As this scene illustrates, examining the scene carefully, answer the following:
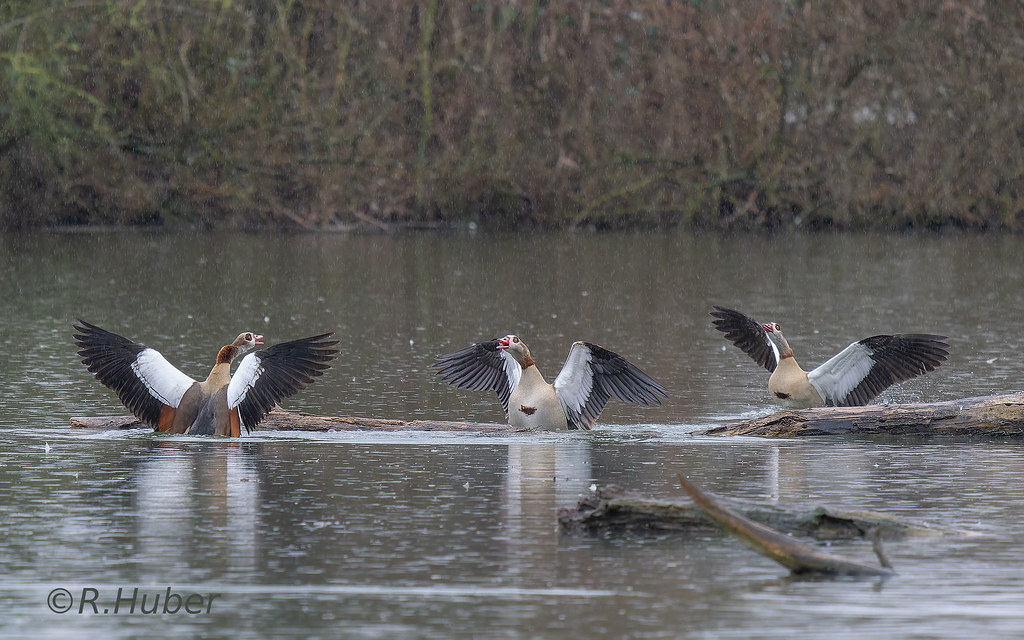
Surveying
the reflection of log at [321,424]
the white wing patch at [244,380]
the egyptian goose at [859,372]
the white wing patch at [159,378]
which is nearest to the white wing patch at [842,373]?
the egyptian goose at [859,372]

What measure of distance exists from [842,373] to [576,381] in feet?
7.02

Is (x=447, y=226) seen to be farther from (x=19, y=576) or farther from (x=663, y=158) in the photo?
(x=19, y=576)

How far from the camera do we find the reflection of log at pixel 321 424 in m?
13.9

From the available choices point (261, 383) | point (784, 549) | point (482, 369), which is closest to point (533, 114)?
point (482, 369)

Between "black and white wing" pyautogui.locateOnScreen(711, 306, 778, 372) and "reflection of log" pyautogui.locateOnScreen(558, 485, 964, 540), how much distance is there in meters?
5.81

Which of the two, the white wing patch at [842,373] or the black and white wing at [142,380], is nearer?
the black and white wing at [142,380]

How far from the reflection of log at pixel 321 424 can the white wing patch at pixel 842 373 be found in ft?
8.38

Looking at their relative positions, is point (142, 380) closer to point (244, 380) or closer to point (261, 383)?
point (244, 380)

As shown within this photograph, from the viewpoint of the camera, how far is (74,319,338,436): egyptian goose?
13547 millimetres

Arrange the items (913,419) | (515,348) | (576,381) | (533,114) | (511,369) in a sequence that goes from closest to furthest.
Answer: (913,419)
(515,348)
(576,381)
(511,369)
(533,114)

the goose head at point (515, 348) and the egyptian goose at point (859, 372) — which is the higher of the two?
the goose head at point (515, 348)

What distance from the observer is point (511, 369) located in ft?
49.5

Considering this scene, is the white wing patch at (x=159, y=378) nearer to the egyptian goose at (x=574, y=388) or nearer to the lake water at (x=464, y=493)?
the lake water at (x=464, y=493)

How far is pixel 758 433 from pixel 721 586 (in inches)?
203
